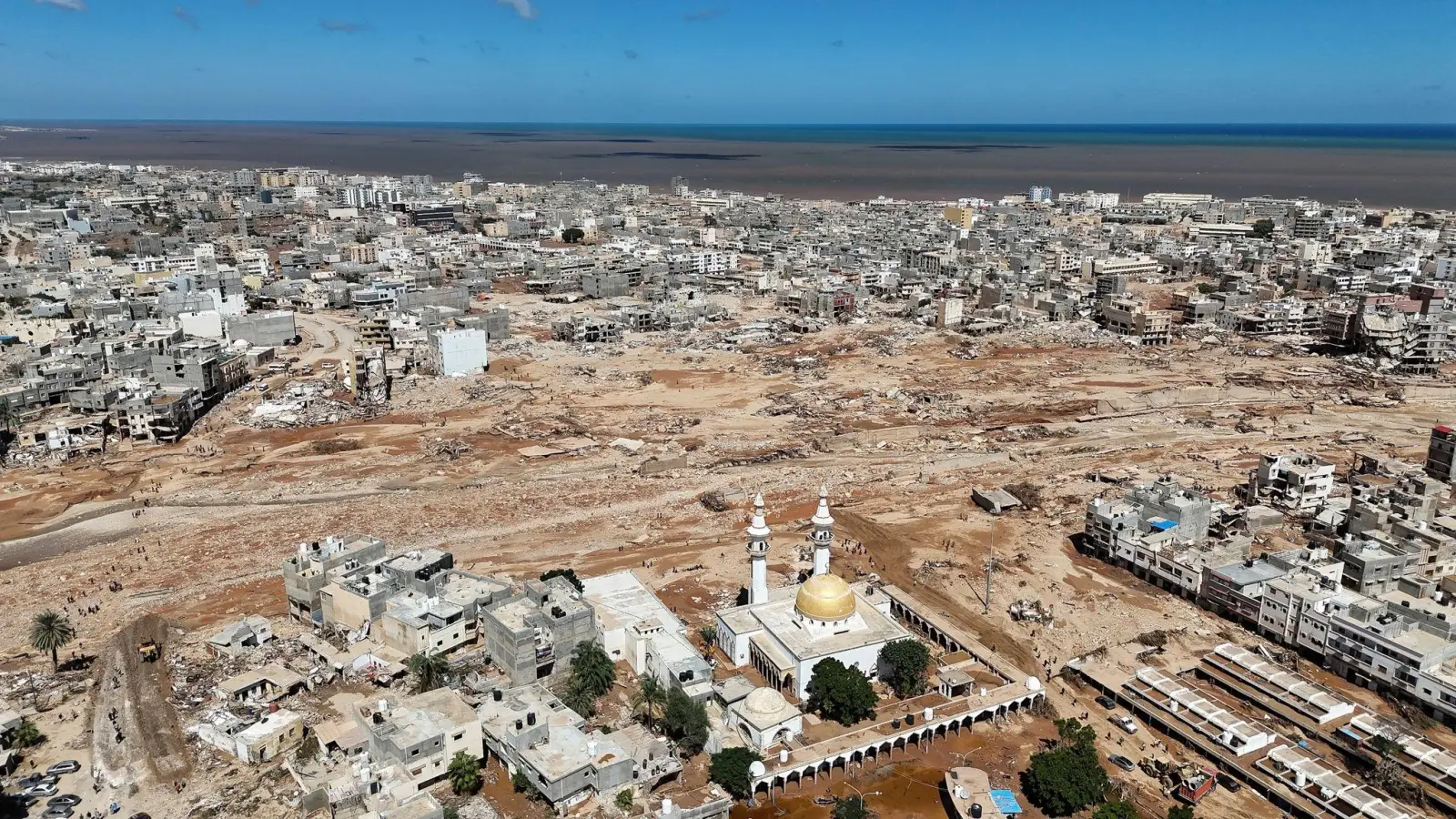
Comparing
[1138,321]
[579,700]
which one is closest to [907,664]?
[579,700]

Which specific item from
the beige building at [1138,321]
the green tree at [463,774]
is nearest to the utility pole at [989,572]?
the green tree at [463,774]

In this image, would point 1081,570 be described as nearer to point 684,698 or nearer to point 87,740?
point 684,698

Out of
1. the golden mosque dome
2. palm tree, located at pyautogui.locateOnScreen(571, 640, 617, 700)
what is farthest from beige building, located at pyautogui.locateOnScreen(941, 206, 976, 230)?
palm tree, located at pyautogui.locateOnScreen(571, 640, 617, 700)

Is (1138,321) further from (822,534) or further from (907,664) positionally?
(907,664)

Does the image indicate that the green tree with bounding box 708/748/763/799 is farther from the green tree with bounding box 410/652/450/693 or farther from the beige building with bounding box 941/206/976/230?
the beige building with bounding box 941/206/976/230

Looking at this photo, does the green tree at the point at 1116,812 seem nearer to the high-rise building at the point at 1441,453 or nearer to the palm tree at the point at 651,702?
the palm tree at the point at 651,702

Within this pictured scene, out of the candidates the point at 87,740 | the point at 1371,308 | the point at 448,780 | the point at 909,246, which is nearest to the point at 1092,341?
the point at 1371,308
